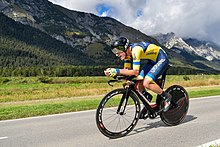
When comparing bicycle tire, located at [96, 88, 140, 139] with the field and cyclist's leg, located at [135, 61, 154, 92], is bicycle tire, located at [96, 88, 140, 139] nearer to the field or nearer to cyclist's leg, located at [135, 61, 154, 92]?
cyclist's leg, located at [135, 61, 154, 92]

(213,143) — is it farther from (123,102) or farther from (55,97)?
(55,97)

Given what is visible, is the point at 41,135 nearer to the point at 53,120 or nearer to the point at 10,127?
the point at 10,127

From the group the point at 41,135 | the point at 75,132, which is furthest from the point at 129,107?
the point at 41,135

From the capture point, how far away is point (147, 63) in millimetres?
6246

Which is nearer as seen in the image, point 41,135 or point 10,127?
point 41,135

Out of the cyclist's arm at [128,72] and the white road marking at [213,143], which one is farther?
the cyclist's arm at [128,72]

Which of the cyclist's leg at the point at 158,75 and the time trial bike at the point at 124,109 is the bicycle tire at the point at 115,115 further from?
the cyclist's leg at the point at 158,75

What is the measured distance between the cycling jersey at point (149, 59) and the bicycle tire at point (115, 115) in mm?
621

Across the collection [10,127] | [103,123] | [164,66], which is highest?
[164,66]

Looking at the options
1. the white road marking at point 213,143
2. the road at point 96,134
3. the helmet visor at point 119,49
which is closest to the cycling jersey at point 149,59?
the helmet visor at point 119,49

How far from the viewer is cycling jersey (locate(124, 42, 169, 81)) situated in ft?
17.8

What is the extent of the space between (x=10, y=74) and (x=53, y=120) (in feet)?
350

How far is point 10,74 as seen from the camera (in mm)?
107250

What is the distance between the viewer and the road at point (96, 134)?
5214 millimetres
